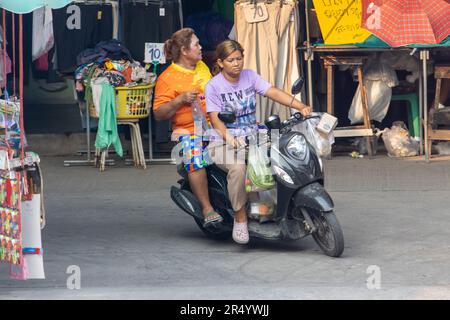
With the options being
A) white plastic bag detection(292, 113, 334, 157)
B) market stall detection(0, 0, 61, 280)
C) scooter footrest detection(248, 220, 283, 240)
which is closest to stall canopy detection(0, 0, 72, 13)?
market stall detection(0, 0, 61, 280)

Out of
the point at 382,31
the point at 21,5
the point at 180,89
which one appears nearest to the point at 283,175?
the point at 180,89

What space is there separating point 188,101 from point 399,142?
4.32m

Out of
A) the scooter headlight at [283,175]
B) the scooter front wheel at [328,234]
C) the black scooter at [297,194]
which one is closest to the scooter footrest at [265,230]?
the black scooter at [297,194]

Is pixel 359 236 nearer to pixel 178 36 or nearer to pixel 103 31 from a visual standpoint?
pixel 178 36

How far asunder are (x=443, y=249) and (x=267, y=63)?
13.4 ft

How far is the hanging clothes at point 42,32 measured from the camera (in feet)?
39.8

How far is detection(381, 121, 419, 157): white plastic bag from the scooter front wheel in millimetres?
4169

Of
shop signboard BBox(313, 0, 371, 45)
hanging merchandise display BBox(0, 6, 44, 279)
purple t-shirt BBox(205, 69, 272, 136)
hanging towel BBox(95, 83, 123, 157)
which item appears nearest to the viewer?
hanging merchandise display BBox(0, 6, 44, 279)

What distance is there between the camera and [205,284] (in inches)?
296

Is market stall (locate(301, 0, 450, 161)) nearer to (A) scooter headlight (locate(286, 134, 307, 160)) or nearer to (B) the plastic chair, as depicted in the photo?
(B) the plastic chair

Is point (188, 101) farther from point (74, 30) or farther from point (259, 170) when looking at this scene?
point (74, 30)

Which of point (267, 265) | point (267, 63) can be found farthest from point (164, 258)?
point (267, 63)

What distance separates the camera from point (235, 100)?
27.7ft

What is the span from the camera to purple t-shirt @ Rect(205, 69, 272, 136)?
8.42 m
